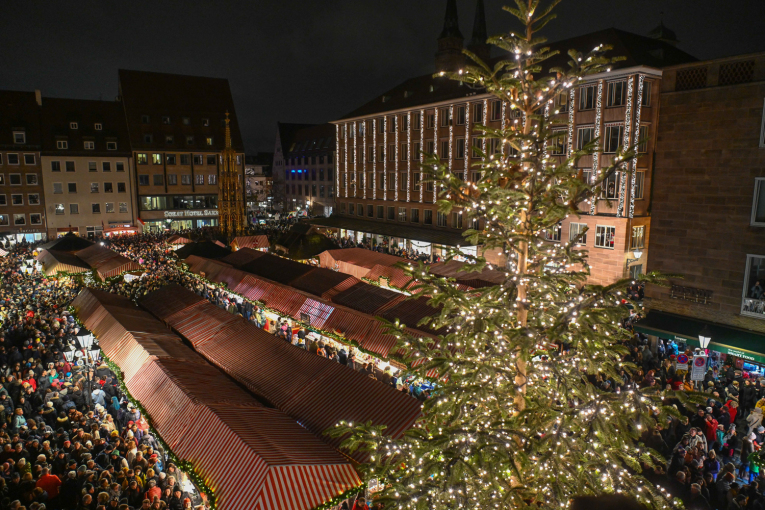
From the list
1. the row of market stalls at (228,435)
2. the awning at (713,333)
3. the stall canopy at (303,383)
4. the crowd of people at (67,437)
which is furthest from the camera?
the awning at (713,333)

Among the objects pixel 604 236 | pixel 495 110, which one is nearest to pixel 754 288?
pixel 604 236

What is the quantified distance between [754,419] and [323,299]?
12.8 metres

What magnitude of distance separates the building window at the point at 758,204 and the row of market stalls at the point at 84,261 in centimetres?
2488

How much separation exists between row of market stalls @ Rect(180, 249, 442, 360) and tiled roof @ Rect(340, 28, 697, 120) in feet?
35.5

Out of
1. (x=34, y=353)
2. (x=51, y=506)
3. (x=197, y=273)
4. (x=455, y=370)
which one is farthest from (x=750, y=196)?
(x=197, y=273)

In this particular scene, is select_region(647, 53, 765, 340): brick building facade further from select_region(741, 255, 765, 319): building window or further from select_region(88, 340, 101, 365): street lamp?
select_region(88, 340, 101, 365): street lamp

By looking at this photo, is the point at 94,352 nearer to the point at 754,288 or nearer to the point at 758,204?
the point at 754,288

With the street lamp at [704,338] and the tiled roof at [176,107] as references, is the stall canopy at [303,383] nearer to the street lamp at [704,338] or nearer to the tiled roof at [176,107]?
the street lamp at [704,338]

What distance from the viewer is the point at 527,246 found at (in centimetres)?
528

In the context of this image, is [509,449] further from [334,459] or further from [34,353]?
[34,353]

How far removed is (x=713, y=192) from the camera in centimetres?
1359

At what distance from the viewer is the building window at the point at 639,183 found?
22250mm

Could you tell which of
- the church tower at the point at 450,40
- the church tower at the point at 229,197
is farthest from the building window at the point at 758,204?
the church tower at the point at 450,40

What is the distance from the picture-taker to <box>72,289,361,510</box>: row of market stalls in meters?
7.21
